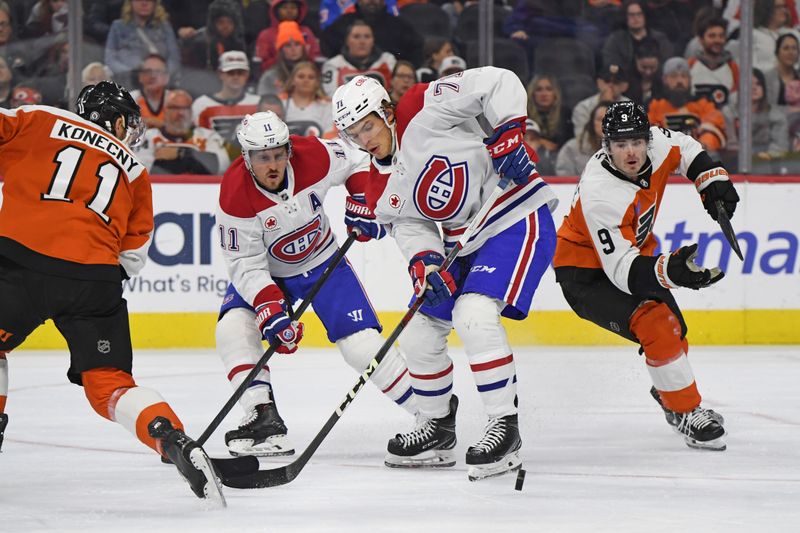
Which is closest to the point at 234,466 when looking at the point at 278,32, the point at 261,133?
the point at 261,133

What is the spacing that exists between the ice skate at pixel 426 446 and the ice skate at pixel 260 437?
1.12 feet

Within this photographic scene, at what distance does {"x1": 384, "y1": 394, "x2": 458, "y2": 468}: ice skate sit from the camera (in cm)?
348

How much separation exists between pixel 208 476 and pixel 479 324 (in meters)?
0.85

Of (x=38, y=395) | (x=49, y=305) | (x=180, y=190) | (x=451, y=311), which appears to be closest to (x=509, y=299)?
(x=451, y=311)

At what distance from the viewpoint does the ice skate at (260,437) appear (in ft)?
12.1

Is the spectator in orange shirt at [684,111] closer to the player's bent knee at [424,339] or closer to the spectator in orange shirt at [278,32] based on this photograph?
the spectator in orange shirt at [278,32]

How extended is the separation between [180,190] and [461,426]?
8.99ft

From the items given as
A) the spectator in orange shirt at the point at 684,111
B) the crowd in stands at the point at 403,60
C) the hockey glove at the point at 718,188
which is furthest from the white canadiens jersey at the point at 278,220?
the spectator in orange shirt at the point at 684,111

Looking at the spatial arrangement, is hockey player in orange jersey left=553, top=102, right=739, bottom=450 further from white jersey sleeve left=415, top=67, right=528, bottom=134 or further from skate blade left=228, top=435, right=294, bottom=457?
skate blade left=228, top=435, right=294, bottom=457

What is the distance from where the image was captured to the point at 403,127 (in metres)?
3.42

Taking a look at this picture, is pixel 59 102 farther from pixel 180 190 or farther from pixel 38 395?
pixel 38 395

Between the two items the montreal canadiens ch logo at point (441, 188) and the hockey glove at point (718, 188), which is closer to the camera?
the montreal canadiens ch logo at point (441, 188)

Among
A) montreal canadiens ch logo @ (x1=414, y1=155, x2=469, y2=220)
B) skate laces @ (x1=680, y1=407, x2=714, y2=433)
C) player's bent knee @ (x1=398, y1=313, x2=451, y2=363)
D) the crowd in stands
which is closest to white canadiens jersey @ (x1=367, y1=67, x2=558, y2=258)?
montreal canadiens ch logo @ (x1=414, y1=155, x2=469, y2=220)

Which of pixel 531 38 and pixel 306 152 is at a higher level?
pixel 306 152
